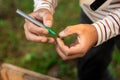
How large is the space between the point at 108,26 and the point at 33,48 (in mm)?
1365

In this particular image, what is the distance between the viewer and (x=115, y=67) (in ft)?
7.63

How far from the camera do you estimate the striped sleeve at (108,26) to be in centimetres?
114

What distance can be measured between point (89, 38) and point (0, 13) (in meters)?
1.76

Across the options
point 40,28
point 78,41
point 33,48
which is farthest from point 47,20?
point 33,48

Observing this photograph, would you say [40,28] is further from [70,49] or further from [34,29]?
[70,49]

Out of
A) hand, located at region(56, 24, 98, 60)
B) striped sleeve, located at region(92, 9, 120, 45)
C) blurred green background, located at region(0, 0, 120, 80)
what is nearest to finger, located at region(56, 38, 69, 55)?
hand, located at region(56, 24, 98, 60)

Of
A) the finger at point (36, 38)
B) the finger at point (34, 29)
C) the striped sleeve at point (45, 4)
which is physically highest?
the striped sleeve at point (45, 4)

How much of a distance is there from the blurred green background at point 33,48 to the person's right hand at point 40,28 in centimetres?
110

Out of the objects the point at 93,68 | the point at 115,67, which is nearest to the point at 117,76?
the point at 115,67

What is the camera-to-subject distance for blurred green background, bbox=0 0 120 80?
2.30 metres

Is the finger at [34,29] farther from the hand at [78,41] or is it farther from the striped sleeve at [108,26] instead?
the striped sleeve at [108,26]

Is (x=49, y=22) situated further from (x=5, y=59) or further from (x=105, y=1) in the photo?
(x=5, y=59)

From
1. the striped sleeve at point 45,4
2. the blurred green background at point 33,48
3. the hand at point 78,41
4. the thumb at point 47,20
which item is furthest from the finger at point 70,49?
the blurred green background at point 33,48

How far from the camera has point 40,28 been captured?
113 centimetres
